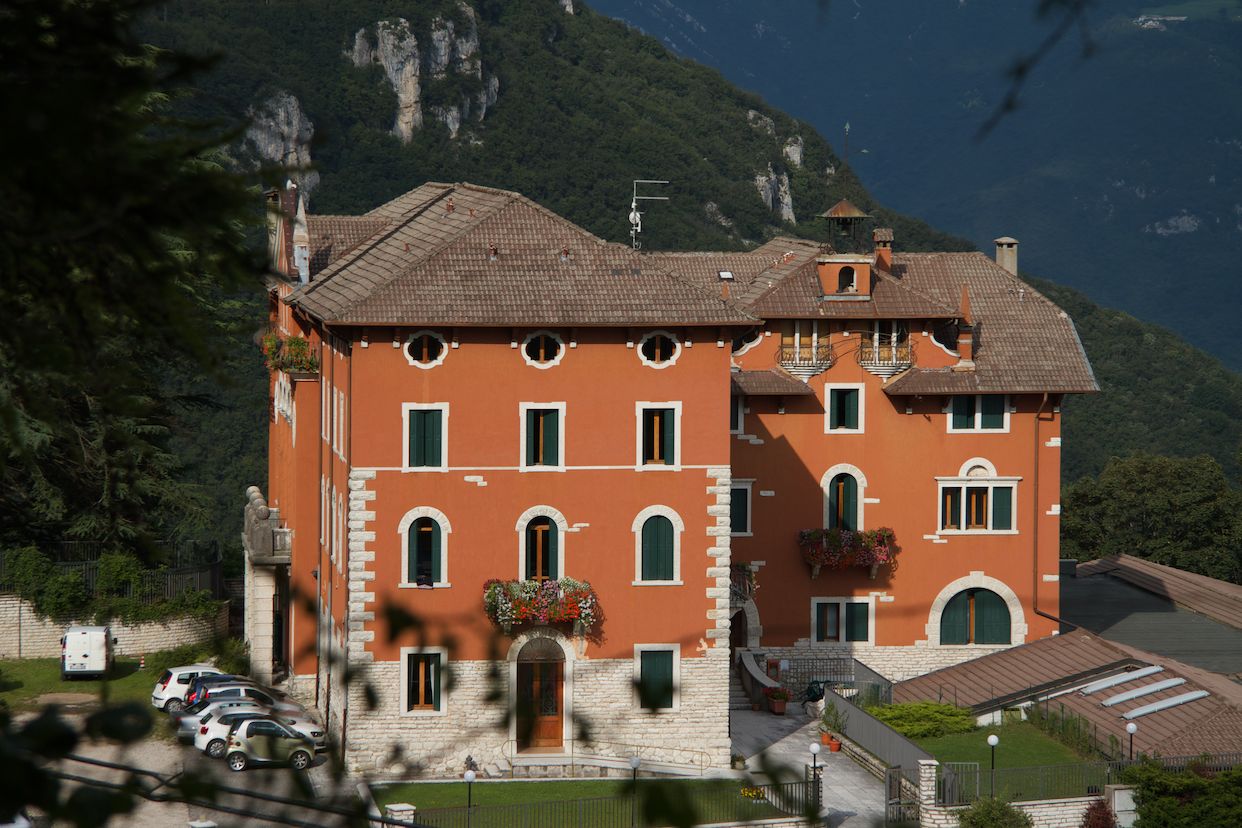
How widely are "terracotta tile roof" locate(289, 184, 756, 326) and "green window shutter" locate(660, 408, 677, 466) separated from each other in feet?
6.48

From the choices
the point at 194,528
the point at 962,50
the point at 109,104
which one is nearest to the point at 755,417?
the point at 194,528

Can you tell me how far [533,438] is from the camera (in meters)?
33.9

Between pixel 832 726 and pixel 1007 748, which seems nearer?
pixel 1007 748

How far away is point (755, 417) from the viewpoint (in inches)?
1635

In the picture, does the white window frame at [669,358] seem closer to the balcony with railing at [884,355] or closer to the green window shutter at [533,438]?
the green window shutter at [533,438]

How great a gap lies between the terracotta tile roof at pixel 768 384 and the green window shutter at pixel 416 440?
9.68 meters

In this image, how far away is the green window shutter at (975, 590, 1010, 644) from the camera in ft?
→ 137

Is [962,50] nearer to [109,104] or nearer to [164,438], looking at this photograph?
[164,438]

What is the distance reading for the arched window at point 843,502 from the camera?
4181cm

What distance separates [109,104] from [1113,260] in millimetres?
191047

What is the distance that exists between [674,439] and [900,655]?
10767mm

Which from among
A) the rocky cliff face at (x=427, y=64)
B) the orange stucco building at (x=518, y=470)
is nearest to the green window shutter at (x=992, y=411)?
the orange stucco building at (x=518, y=470)

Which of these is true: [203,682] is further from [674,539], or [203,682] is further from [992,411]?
[992,411]

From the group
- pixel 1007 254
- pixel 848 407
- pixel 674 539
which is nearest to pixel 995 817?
pixel 674 539
